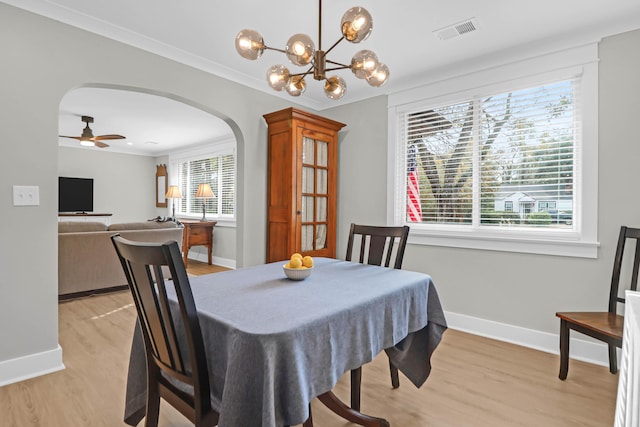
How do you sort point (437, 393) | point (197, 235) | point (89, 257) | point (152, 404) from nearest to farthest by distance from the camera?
point (152, 404)
point (437, 393)
point (89, 257)
point (197, 235)

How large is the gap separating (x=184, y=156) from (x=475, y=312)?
646 centimetres

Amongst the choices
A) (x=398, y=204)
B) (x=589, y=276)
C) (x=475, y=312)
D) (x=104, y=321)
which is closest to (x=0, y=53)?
(x=104, y=321)

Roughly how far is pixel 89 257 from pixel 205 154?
3.20m

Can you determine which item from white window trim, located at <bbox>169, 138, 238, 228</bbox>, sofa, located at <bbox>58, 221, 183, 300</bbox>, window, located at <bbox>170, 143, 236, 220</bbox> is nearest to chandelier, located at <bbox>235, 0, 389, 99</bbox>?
sofa, located at <bbox>58, 221, 183, 300</bbox>

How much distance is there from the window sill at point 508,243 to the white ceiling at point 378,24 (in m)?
1.53

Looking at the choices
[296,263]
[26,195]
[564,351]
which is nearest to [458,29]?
[296,263]

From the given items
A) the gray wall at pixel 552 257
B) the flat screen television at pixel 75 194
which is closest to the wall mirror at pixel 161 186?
the flat screen television at pixel 75 194

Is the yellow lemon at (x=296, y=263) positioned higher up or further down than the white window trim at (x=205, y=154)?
further down

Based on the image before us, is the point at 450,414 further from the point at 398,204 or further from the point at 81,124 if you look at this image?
the point at 81,124

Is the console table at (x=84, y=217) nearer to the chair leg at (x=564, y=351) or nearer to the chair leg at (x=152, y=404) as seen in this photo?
the chair leg at (x=152, y=404)

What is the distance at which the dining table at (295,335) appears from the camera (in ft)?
3.12

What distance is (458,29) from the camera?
247 centimetres

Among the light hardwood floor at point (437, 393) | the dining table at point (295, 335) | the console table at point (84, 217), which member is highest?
the console table at point (84, 217)

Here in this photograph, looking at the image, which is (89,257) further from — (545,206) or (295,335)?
(545,206)
